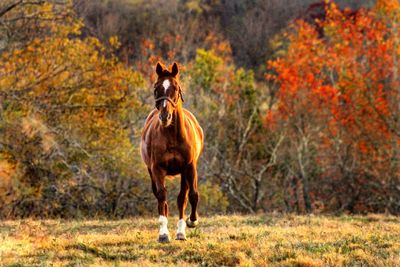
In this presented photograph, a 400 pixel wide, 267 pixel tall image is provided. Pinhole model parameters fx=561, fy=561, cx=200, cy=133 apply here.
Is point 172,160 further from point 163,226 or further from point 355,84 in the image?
point 355,84

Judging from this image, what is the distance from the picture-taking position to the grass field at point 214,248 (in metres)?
7.12

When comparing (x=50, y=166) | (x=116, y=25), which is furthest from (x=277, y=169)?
(x=116, y=25)

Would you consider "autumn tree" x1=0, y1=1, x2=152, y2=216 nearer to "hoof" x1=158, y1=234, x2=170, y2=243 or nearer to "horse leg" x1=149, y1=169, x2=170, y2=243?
"horse leg" x1=149, y1=169, x2=170, y2=243

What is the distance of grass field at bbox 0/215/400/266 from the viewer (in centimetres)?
712

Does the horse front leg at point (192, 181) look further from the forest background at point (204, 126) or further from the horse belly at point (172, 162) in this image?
the forest background at point (204, 126)

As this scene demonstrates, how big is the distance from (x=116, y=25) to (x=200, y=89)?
69.4 ft

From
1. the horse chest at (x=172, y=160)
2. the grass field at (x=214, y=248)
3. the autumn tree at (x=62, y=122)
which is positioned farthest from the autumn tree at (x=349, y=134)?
the horse chest at (x=172, y=160)

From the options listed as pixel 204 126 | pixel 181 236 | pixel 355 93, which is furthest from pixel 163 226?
→ pixel 355 93

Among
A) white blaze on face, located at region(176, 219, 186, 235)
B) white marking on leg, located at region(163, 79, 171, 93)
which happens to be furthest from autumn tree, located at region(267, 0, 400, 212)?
white marking on leg, located at region(163, 79, 171, 93)

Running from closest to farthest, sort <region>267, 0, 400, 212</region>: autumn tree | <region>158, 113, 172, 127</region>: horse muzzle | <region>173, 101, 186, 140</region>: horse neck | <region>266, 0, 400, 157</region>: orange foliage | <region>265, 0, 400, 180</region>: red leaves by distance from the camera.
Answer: <region>158, 113, 172, 127</region>: horse muzzle
<region>173, 101, 186, 140</region>: horse neck
<region>267, 0, 400, 212</region>: autumn tree
<region>265, 0, 400, 180</region>: red leaves
<region>266, 0, 400, 157</region>: orange foliage

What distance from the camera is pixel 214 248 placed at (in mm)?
7836

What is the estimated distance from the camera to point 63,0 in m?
19.3

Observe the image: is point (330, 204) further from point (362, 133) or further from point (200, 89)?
point (200, 89)

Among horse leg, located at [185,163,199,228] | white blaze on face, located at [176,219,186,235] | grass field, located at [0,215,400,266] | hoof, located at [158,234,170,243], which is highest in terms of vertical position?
horse leg, located at [185,163,199,228]
